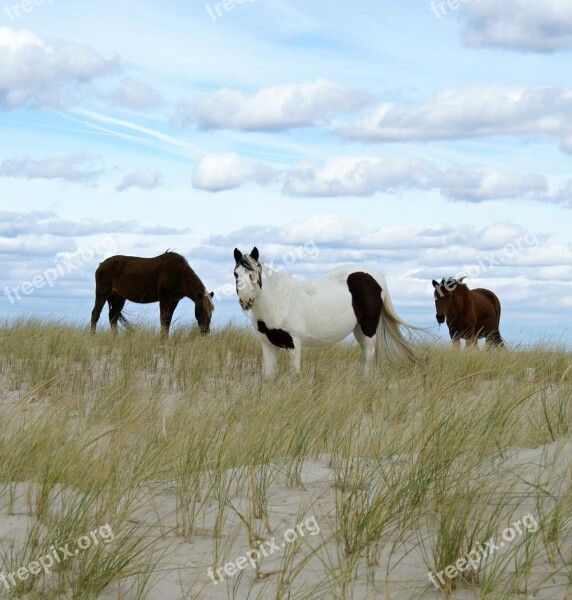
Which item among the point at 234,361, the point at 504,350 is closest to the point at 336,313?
the point at 234,361

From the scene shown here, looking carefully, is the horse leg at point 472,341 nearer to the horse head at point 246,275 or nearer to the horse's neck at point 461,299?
the horse's neck at point 461,299

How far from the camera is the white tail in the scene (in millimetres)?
10492

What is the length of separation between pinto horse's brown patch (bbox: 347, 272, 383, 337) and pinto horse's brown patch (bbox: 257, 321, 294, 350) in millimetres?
1232

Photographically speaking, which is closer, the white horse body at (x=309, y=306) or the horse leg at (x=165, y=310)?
the white horse body at (x=309, y=306)

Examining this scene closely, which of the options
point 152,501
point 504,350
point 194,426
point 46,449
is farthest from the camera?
point 504,350

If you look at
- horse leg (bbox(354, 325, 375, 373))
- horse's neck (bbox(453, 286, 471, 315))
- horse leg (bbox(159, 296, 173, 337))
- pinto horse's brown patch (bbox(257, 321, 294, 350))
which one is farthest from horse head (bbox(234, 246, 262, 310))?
horse's neck (bbox(453, 286, 471, 315))

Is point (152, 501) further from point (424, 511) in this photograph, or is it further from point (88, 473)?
point (424, 511)

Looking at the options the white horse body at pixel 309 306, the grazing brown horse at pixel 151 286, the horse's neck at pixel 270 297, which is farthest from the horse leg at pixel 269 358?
the grazing brown horse at pixel 151 286

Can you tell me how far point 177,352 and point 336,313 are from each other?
266cm

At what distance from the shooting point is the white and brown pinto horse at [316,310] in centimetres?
880

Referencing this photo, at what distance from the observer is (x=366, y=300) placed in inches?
394

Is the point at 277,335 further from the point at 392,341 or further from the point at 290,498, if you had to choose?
the point at 290,498

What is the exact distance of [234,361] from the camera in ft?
36.2

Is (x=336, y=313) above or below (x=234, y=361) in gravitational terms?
above
